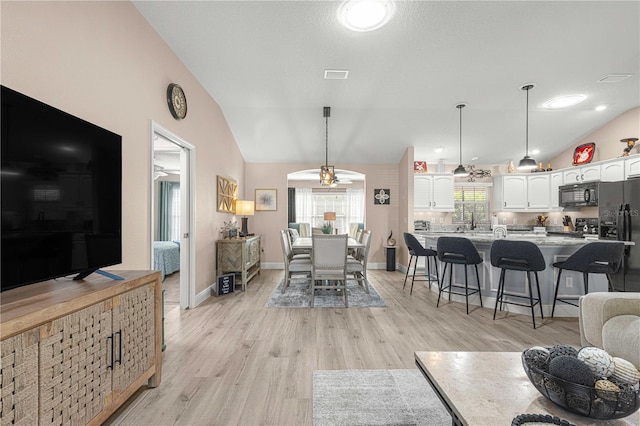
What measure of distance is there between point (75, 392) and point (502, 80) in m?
5.03

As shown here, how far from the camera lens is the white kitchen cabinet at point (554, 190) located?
19.1 ft

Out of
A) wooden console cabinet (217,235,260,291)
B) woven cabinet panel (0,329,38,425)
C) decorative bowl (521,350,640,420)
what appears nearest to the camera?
decorative bowl (521,350,640,420)

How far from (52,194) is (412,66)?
143 inches

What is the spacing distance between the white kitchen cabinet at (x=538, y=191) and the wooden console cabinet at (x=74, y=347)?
7213 millimetres

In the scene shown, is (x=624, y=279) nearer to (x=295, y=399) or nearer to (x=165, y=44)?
(x=295, y=399)

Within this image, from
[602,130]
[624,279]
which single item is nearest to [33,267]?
[624,279]

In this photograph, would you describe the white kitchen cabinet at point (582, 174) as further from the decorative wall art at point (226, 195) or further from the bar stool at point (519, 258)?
the decorative wall art at point (226, 195)

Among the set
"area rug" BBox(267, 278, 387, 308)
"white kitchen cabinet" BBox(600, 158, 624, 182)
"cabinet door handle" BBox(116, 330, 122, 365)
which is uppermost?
"white kitchen cabinet" BBox(600, 158, 624, 182)

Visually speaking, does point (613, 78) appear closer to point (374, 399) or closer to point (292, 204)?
point (374, 399)

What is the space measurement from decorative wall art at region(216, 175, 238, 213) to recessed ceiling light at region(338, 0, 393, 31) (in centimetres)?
303

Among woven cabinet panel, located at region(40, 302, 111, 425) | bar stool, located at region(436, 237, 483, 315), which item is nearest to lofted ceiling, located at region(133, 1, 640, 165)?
bar stool, located at region(436, 237, 483, 315)

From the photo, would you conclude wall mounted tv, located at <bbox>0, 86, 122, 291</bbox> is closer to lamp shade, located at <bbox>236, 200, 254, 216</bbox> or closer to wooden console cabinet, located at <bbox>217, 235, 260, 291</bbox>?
wooden console cabinet, located at <bbox>217, 235, 260, 291</bbox>

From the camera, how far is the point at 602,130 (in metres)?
5.18

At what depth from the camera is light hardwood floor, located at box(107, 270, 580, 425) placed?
5.75 feet
